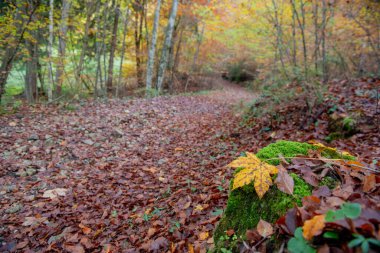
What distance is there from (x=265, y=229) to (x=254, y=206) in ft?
0.93

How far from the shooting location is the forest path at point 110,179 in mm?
2812

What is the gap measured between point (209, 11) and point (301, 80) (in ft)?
35.3

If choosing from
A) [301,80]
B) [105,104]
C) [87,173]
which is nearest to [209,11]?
[105,104]

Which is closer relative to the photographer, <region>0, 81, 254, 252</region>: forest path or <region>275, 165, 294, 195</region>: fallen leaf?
<region>275, 165, 294, 195</region>: fallen leaf

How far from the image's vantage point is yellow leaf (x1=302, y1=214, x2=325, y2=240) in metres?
1.05

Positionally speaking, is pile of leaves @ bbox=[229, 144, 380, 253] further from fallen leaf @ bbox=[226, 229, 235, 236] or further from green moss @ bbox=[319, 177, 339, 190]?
fallen leaf @ bbox=[226, 229, 235, 236]

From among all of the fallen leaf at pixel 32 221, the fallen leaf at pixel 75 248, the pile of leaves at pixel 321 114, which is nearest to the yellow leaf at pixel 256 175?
the fallen leaf at pixel 75 248

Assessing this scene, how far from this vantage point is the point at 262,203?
5.58ft

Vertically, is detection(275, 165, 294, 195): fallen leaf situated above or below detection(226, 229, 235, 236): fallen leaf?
above

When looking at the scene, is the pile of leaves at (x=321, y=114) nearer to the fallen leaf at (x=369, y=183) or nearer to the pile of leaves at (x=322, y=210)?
the pile of leaves at (x=322, y=210)

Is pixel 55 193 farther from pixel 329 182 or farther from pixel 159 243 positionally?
pixel 329 182

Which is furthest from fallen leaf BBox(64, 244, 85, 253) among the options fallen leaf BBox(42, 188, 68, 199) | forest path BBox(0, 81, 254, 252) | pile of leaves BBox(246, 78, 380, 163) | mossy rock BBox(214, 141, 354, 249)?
pile of leaves BBox(246, 78, 380, 163)

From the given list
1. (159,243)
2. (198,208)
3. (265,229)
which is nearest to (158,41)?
(198,208)

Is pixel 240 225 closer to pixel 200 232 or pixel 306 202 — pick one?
pixel 306 202
